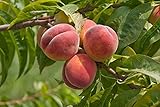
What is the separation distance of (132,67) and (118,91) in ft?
0.44

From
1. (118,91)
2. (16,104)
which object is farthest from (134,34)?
(16,104)

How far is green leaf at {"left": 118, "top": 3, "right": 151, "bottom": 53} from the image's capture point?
0.99 meters

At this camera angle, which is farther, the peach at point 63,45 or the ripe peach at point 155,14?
the ripe peach at point 155,14

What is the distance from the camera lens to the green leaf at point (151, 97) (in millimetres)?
852

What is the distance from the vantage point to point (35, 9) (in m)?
1.05

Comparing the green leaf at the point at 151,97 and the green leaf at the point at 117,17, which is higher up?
the green leaf at the point at 117,17

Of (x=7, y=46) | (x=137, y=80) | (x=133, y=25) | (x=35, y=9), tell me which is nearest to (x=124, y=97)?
(x=137, y=80)

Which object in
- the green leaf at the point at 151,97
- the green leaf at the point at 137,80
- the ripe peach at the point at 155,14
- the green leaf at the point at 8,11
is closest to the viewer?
the green leaf at the point at 151,97

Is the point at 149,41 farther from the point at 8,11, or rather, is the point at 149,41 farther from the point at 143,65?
the point at 8,11

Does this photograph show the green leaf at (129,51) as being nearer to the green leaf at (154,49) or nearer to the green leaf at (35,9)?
the green leaf at (154,49)

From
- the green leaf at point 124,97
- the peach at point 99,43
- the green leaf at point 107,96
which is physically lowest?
the green leaf at point 107,96

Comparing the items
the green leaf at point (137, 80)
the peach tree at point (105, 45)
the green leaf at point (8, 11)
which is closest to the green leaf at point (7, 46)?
the green leaf at point (8, 11)

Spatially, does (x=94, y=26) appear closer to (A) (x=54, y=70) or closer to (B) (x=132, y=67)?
(B) (x=132, y=67)

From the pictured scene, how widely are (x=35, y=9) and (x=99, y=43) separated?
0.19 metres
